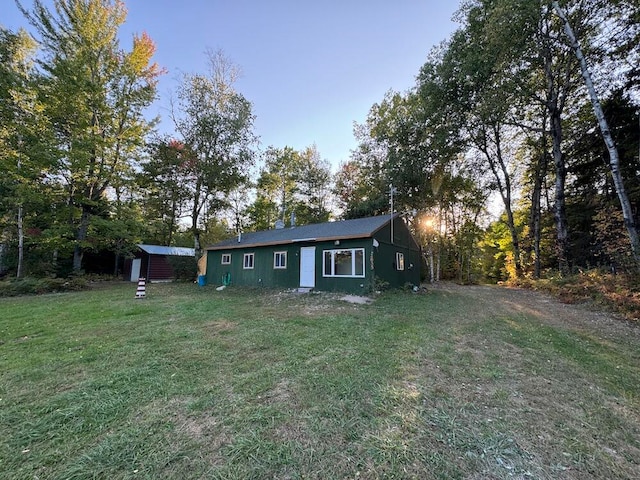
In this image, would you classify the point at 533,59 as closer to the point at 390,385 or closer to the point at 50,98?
the point at 390,385

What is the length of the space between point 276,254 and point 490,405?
10651mm

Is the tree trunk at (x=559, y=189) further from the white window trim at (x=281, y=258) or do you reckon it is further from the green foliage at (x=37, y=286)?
the green foliage at (x=37, y=286)

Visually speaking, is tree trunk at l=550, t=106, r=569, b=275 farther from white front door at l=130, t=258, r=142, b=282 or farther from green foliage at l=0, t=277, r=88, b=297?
white front door at l=130, t=258, r=142, b=282

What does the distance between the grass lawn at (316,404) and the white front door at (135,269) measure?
14293mm

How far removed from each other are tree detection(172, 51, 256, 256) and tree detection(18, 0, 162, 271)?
227 centimetres

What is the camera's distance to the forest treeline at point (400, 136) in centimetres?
1034

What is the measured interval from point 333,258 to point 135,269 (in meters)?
15.0

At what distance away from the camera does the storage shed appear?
680 inches

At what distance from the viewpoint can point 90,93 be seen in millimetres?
13117

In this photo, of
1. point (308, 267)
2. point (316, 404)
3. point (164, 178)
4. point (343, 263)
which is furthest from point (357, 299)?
point (164, 178)

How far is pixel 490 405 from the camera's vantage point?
255 centimetres

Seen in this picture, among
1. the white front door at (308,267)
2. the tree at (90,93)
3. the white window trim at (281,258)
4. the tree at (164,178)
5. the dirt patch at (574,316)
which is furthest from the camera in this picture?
the tree at (164,178)

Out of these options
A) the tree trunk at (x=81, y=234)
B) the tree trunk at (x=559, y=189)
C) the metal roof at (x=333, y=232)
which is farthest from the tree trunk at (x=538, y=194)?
the tree trunk at (x=81, y=234)

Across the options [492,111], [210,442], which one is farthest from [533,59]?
[210,442]
